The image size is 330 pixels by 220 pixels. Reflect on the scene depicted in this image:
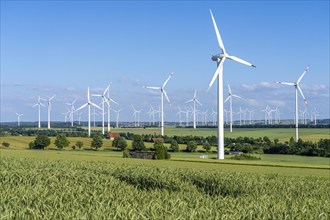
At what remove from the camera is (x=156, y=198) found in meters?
19.6

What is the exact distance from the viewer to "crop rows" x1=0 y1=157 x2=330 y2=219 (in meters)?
14.4

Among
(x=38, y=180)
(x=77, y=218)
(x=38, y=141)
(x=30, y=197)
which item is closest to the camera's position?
(x=77, y=218)

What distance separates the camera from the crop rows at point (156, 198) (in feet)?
47.1

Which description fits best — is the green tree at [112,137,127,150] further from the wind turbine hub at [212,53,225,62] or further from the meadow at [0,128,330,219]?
the meadow at [0,128,330,219]

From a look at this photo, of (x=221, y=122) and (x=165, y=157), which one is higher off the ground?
(x=221, y=122)

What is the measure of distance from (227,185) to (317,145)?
98.6 m

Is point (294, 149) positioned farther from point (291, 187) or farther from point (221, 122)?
point (291, 187)

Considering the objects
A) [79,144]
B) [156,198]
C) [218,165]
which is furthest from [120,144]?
[156,198]

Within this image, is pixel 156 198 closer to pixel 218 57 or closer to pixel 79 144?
pixel 218 57

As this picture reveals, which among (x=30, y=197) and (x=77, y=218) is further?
(x=30, y=197)

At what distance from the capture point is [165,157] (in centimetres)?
7750

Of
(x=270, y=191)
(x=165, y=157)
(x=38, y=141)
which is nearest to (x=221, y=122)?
→ (x=165, y=157)

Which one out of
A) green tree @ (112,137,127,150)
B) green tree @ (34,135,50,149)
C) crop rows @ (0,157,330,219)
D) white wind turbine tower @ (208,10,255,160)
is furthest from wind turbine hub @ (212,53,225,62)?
green tree @ (34,135,50,149)

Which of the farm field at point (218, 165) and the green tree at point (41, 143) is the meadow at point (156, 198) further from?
the green tree at point (41, 143)
